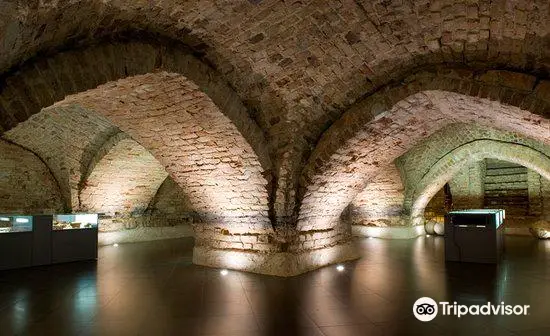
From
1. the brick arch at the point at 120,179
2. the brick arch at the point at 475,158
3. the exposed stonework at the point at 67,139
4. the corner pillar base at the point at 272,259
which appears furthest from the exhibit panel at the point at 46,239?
the brick arch at the point at 475,158

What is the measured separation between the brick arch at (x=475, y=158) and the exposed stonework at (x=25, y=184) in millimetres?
9143

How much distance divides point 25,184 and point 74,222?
6.46 ft

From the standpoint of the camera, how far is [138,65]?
3758 mm

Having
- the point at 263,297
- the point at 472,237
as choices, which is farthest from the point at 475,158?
the point at 263,297

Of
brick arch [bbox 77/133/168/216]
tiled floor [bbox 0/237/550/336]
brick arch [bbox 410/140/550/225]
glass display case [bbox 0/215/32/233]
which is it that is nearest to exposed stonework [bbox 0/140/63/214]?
brick arch [bbox 77/133/168/216]

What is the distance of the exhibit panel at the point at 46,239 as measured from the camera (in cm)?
659

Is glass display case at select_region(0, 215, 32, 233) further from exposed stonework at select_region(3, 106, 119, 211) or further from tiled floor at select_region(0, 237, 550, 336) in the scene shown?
exposed stonework at select_region(3, 106, 119, 211)

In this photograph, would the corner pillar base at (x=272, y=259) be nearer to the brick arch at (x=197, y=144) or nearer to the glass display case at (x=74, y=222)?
the brick arch at (x=197, y=144)

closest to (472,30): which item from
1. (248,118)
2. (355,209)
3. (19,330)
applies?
(248,118)

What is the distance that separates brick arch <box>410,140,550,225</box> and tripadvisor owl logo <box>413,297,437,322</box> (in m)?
6.37

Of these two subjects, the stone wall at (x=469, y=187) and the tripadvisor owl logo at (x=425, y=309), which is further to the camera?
the stone wall at (x=469, y=187)

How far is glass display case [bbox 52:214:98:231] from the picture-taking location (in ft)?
23.8

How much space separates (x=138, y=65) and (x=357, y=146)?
10.2 feet

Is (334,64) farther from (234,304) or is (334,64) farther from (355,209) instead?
(355,209)
